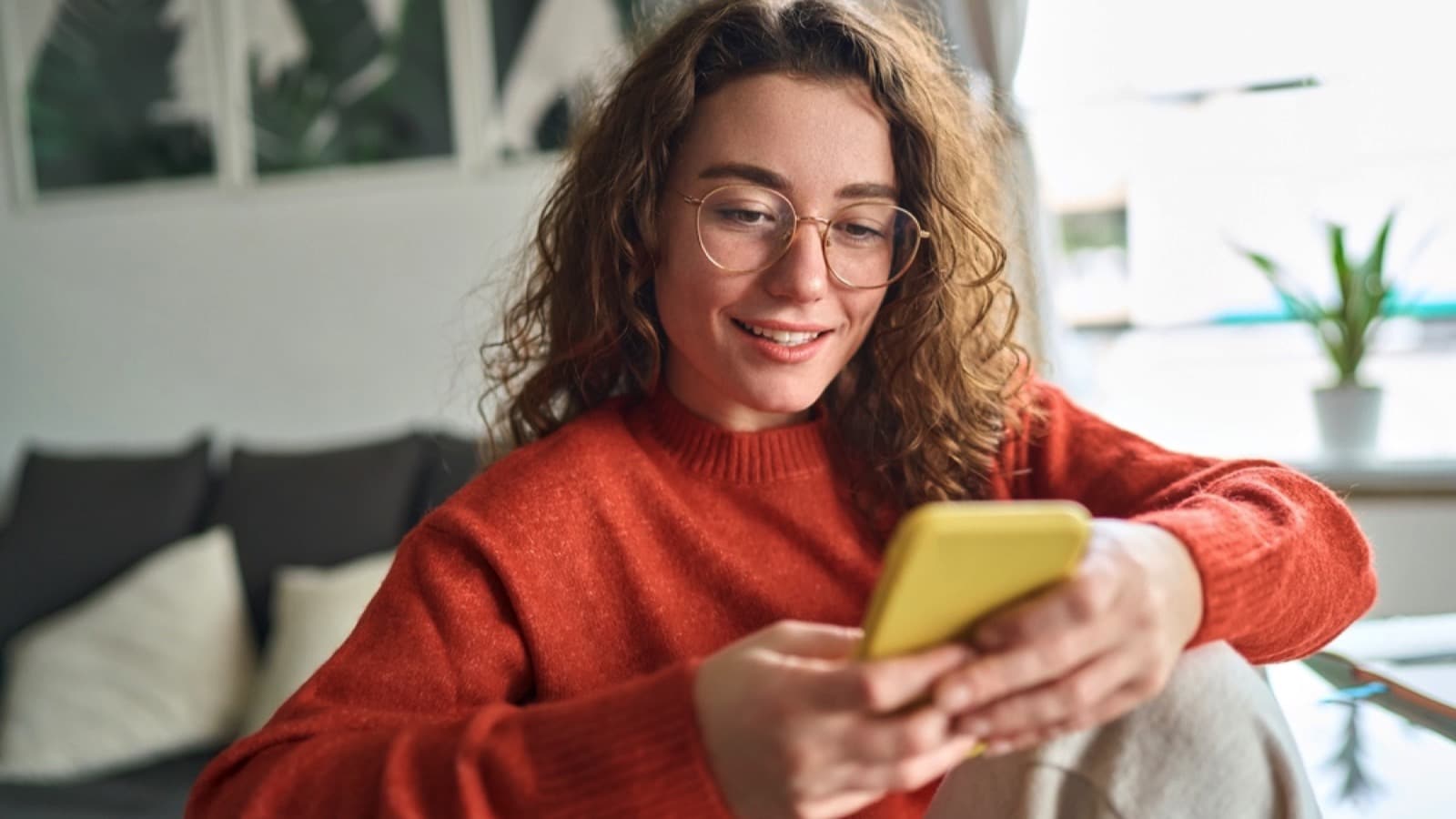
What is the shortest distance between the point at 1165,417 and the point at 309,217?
2179mm

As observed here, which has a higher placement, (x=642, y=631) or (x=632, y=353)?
(x=632, y=353)

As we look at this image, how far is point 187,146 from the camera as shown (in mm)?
3100

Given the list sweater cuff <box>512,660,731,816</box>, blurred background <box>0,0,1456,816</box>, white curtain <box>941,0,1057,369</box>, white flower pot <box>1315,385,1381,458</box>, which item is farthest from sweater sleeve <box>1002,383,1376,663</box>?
white flower pot <box>1315,385,1381,458</box>

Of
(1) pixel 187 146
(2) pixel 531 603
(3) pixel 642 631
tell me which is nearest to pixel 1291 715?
(3) pixel 642 631

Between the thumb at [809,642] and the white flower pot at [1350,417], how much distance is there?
2.00 m

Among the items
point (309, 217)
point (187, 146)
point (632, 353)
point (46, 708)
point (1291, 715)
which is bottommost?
point (46, 708)

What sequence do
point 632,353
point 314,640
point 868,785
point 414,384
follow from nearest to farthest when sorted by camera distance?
point 868,785
point 632,353
point 314,640
point 414,384

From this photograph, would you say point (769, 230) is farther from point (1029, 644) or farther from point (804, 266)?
point (1029, 644)

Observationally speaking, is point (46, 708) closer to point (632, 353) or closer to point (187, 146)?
point (187, 146)

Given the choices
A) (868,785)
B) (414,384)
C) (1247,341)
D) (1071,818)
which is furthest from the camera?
(414,384)

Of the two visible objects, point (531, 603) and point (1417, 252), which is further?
point (1417, 252)

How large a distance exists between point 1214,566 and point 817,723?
0.37 metres

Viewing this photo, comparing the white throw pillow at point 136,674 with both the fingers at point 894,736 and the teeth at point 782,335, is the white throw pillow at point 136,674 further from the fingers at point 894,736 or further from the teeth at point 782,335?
the fingers at point 894,736

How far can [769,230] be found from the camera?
3.59 ft
